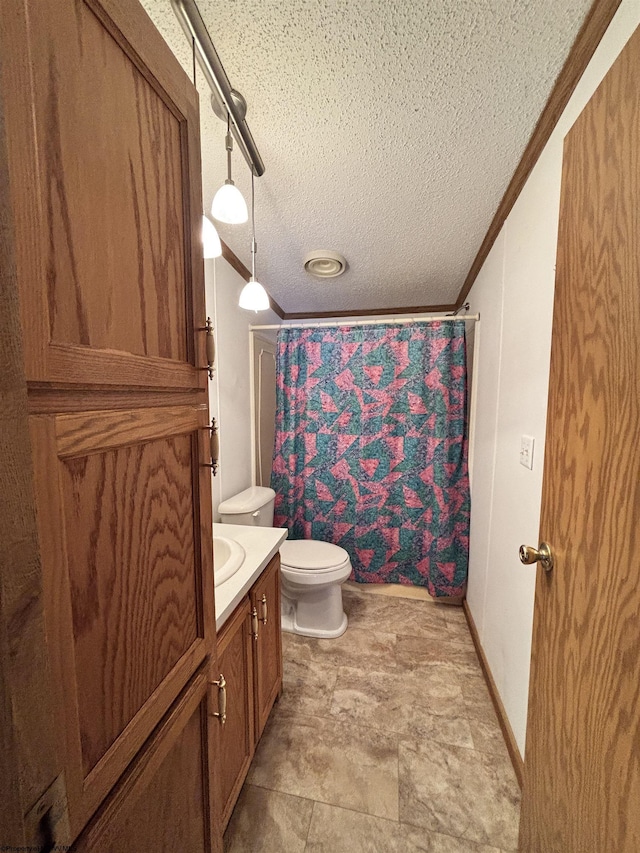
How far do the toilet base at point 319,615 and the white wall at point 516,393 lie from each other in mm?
769

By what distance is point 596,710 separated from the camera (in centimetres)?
60

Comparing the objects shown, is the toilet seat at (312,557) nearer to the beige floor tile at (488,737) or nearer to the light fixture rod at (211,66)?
the beige floor tile at (488,737)

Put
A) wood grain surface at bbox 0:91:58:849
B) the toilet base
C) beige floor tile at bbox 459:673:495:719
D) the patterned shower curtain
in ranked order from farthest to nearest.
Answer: the patterned shower curtain < the toilet base < beige floor tile at bbox 459:673:495:719 < wood grain surface at bbox 0:91:58:849

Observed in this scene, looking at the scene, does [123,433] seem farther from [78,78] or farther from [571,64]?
[571,64]

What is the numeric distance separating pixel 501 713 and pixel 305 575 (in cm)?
100

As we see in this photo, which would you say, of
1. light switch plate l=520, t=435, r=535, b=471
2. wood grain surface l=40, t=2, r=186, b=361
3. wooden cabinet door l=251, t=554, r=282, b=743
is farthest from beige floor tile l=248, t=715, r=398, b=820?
wood grain surface l=40, t=2, r=186, b=361

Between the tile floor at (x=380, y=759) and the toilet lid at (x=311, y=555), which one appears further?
the toilet lid at (x=311, y=555)

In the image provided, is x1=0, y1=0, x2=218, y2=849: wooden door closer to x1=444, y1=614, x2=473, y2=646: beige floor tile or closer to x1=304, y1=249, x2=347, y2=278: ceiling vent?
x1=304, y1=249, x2=347, y2=278: ceiling vent

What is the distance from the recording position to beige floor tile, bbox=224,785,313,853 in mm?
1002

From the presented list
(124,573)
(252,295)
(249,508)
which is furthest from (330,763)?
(252,295)

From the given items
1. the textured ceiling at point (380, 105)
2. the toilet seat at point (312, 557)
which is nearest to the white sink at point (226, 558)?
the toilet seat at point (312, 557)

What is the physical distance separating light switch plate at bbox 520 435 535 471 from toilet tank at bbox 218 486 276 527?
4.25 feet

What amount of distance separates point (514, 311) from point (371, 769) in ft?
6.05

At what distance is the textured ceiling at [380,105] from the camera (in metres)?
0.76
